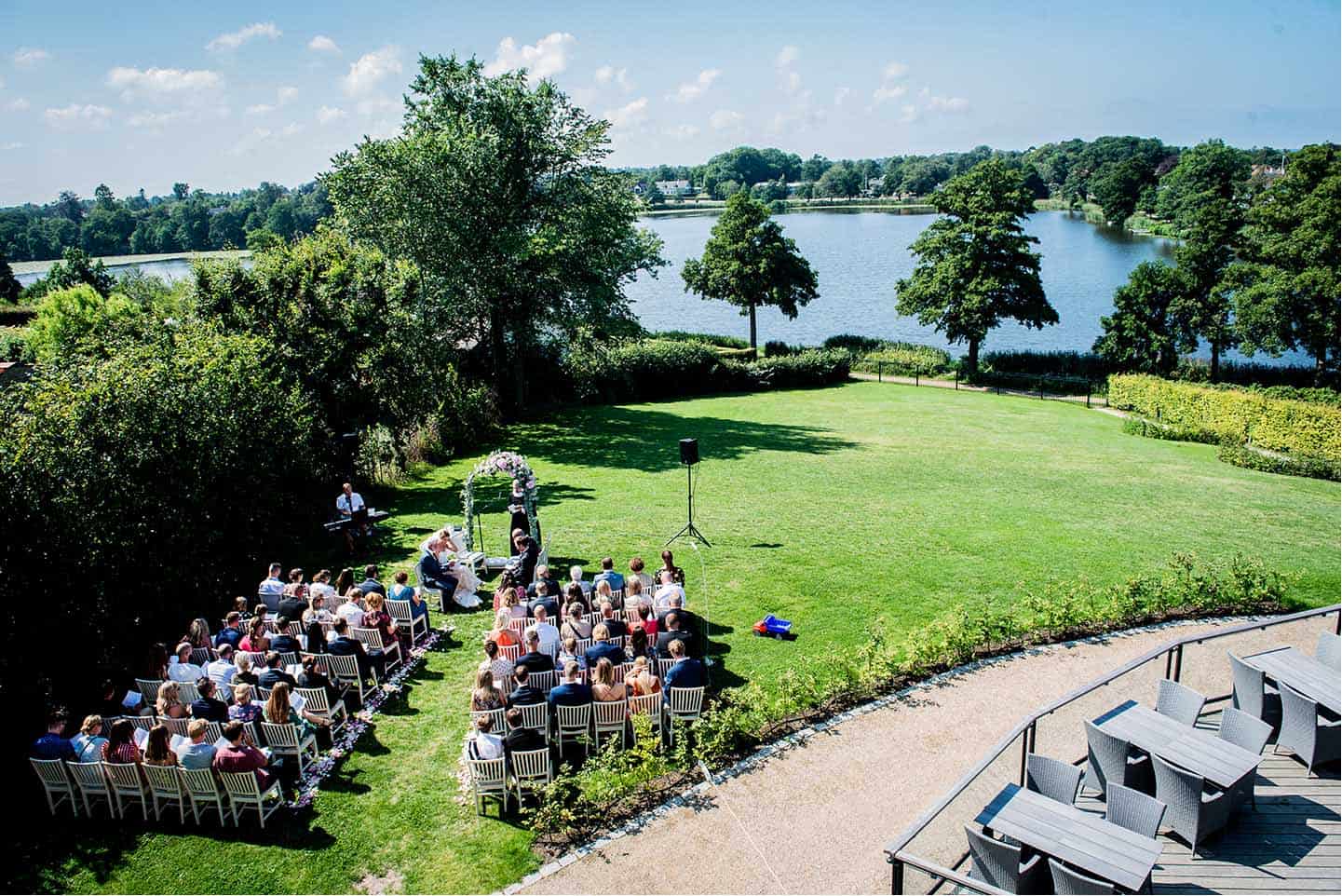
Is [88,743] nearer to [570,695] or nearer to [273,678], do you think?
[273,678]

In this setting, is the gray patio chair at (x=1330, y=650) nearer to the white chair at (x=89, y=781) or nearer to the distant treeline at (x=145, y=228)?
the white chair at (x=89, y=781)

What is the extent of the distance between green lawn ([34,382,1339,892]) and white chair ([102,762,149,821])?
0.91ft

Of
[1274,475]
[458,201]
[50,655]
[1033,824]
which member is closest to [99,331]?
[50,655]

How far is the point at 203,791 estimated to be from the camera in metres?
9.38

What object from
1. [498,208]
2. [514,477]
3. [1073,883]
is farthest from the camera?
[498,208]

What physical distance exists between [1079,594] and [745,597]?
17.8ft

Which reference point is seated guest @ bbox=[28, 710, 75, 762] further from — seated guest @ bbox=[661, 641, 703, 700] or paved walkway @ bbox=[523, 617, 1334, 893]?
seated guest @ bbox=[661, 641, 703, 700]

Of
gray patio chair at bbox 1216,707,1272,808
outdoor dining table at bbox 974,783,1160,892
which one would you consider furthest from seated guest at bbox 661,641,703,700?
gray patio chair at bbox 1216,707,1272,808

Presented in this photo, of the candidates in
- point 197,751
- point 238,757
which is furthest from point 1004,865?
point 197,751

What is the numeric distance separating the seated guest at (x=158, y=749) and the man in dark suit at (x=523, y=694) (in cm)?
362

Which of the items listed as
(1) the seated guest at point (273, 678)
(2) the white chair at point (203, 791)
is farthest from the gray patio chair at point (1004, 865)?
(1) the seated guest at point (273, 678)

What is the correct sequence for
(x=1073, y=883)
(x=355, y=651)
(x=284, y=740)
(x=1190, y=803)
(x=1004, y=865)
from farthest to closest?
(x=355, y=651) → (x=284, y=740) → (x=1190, y=803) → (x=1004, y=865) → (x=1073, y=883)

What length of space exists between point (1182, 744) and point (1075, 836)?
2175mm

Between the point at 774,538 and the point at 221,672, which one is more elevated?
the point at 221,672
